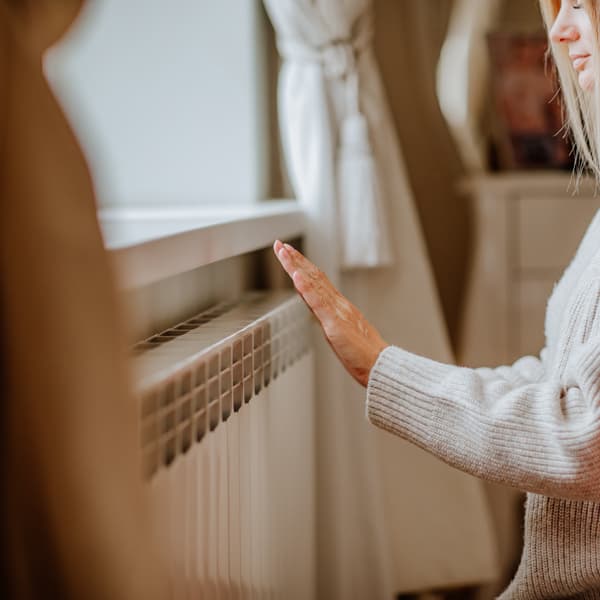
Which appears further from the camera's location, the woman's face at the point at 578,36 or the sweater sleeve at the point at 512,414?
the woman's face at the point at 578,36

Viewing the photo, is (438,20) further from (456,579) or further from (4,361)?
(4,361)

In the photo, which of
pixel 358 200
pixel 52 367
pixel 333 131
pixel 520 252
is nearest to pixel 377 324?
pixel 358 200

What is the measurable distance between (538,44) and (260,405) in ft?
5.47

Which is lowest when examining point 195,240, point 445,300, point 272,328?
point 445,300

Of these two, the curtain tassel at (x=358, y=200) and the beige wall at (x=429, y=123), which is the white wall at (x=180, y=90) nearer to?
the curtain tassel at (x=358, y=200)

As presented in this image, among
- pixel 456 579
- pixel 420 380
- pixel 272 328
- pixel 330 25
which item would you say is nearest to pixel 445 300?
pixel 456 579

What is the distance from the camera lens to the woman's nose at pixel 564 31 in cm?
116

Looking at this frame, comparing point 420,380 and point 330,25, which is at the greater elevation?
point 330,25

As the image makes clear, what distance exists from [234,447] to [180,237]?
256 mm

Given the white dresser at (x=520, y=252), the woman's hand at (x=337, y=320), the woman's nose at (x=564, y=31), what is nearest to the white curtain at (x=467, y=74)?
the white dresser at (x=520, y=252)

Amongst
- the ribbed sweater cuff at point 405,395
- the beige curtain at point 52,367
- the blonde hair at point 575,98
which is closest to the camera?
the beige curtain at point 52,367

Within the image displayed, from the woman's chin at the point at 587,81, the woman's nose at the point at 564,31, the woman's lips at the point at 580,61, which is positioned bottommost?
the woman's chin at the point at 587,81

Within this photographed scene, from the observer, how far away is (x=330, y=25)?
176 centimetres

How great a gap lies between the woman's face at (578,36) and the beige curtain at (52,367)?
0.74 metres
